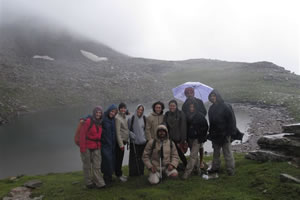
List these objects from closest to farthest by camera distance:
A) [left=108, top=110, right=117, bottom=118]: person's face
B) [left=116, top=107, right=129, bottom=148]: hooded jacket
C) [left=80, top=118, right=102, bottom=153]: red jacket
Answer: [left=80, top=118, right=102, bottom=153]: red jacket
[left=108, top=110, right=117, bottom=118]: person's face
[left=116, top=107, right=129, bottom=148]: hooded jacket

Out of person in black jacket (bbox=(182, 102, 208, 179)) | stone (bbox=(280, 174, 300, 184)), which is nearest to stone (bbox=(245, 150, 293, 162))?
stone (bbox=(280, 174, 300, 184))

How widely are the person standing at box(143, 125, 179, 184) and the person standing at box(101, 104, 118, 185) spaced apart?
1626mm

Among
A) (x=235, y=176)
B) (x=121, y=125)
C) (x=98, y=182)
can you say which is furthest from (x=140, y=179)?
(x=235, y=176)

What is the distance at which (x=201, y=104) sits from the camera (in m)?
11.1

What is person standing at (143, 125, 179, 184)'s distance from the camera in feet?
34.5

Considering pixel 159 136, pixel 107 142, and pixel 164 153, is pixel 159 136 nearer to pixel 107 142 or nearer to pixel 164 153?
pixel 164 153

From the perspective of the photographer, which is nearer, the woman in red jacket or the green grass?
the green grass

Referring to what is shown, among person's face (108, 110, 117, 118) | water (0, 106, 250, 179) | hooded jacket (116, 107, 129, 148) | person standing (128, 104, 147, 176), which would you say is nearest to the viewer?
person's face (108, 110, 117, 118)

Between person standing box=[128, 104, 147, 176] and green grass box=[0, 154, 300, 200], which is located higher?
person standing box=[128, 104, 147, 176]

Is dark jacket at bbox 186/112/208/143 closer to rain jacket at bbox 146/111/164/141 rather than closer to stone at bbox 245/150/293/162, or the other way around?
rain jacket at bbox 146/111/164/141

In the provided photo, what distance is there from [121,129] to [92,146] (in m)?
1.71

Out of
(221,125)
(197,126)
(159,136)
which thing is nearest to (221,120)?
(221,125)

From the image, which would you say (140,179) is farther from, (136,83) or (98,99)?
(136,83)

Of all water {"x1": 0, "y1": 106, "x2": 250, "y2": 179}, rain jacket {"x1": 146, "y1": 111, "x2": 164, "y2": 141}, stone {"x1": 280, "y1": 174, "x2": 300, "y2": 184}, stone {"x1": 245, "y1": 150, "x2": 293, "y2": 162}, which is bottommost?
water {"x1": 0, "y1": 106, "x2": 250, "y2": 179}
